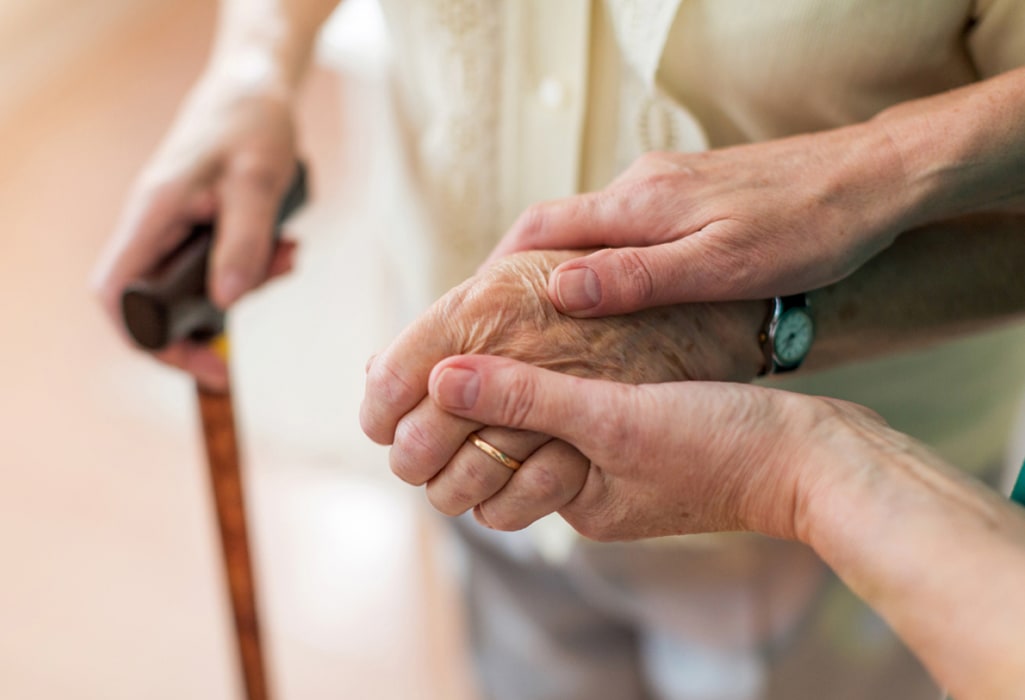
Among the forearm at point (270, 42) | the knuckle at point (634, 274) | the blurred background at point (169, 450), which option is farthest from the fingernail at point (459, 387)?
the blurred background at point (169, 450)

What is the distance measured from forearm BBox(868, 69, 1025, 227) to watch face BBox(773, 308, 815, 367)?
0.09 meters

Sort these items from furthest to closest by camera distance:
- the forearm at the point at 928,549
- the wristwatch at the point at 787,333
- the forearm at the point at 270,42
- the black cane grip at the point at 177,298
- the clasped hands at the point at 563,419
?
1. the forearm at the point at 270,42
2. the black cane grip at the point at 177,298
3. the wristwatch at the point at 787,333
4. the clasped hands at the point at 563,419
5. the forearm at the point at 928,549

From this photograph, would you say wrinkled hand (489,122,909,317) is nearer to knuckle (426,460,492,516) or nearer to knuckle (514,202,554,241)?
knuckle (514,202,554,241)

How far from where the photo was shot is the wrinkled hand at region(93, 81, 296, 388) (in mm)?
785

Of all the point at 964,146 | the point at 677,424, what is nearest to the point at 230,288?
the point at 677,424

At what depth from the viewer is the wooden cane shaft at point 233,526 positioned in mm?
925

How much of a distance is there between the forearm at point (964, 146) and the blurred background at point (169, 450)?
70 centimetres

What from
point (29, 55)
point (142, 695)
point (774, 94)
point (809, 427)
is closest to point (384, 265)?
point (774, 94)

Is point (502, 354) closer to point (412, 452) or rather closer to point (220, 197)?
point (412, 452)

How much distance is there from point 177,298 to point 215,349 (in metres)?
0.13

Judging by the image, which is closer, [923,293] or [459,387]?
[459,387]

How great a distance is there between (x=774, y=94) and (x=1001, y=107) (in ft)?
0.46

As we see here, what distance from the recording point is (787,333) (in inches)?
23.0

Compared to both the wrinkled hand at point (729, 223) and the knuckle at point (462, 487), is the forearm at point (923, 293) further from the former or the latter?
the knuckle at point (462, 487)
